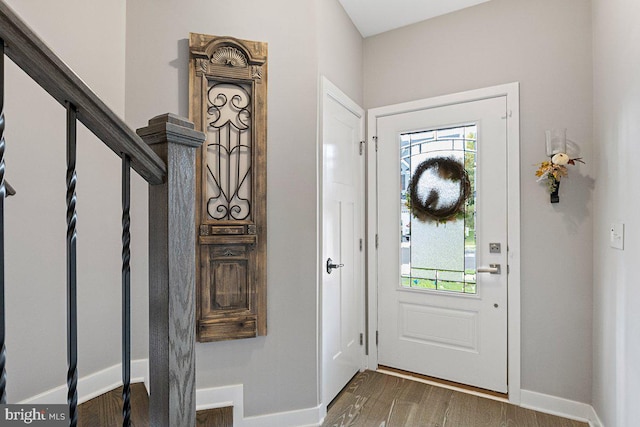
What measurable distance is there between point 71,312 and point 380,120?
8.16 ft

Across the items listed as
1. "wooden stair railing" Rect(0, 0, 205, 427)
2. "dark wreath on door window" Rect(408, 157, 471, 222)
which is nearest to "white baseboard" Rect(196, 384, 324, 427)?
"wooden stair railing" Rect(0, 0, 205, 427)

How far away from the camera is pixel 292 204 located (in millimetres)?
2020

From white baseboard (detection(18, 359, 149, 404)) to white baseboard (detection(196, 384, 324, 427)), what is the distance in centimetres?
33

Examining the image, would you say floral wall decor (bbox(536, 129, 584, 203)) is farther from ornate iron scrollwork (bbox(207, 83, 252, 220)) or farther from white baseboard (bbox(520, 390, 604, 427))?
ornate iron scrollwork (bbox(207, 83, 252, 220))

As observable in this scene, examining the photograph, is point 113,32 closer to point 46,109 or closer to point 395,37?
point 46,109

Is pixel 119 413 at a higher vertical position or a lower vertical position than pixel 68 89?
lower

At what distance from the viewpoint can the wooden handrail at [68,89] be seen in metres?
0.57

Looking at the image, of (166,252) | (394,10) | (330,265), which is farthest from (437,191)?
(166,252)

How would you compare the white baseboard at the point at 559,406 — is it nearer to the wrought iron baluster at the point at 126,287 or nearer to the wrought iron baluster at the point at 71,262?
the wrought iron baluster at the point at 126,287

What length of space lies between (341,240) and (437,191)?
81 centimetres

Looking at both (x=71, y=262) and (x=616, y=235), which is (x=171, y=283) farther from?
(x=616, y=235)

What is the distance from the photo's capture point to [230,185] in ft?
6.24

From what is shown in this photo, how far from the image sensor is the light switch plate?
1.58 meters

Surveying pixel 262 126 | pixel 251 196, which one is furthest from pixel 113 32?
pixel 251 196
